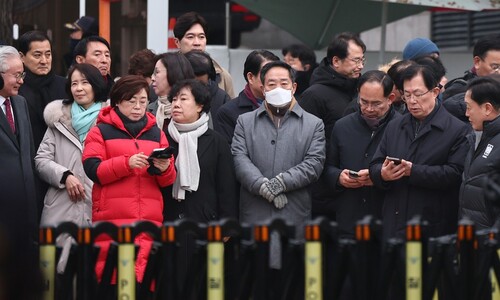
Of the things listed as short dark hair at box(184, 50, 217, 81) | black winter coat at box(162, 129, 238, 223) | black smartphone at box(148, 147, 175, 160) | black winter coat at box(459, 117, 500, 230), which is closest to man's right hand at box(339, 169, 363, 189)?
black winter coat at box(162, 129, 238, 223)

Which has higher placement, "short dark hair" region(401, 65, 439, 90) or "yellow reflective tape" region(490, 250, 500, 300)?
"short dark hair" region(401, 65, 439, 90)

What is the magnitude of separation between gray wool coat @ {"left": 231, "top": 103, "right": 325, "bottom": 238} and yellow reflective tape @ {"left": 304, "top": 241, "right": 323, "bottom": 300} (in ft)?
8.12

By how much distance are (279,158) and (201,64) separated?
4.24ft

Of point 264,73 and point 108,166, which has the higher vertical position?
point 264,73

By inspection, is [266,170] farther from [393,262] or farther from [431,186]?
[393,262]

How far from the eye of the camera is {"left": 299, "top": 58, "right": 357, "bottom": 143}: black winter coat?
365 inches

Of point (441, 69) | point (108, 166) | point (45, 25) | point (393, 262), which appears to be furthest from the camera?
point (45, 25)

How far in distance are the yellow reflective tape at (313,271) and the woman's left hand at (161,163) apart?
2.37 m

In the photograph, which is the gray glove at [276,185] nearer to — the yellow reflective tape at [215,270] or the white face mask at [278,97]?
the white face mask at [278,97]

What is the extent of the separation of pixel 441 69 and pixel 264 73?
1512 millimetres

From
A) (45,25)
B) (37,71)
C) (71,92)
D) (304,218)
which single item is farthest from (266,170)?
(45,25)

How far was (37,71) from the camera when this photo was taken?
30.6 ft

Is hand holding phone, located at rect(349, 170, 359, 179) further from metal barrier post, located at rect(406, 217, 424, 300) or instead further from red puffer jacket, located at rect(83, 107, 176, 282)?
metal barrier post, located at rect(406, 217, 424, 300)

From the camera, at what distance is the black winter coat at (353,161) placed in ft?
28.0
